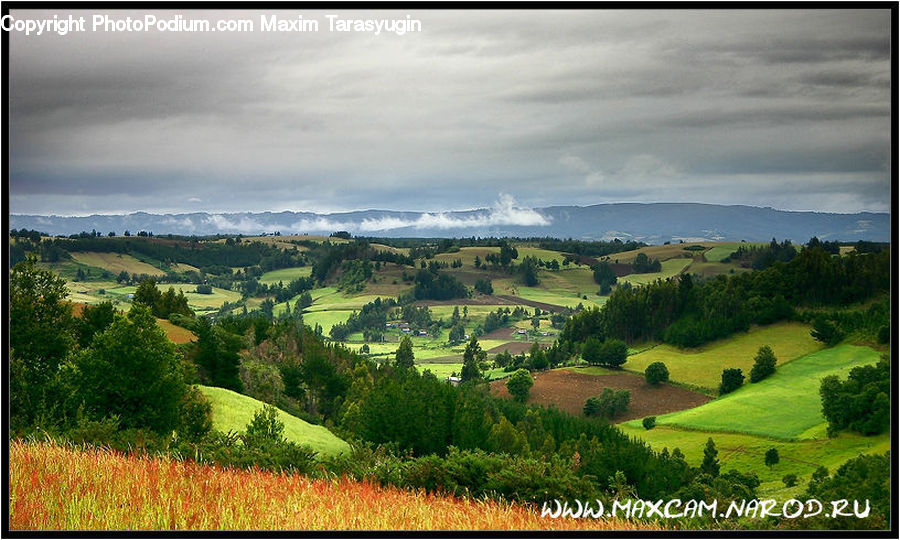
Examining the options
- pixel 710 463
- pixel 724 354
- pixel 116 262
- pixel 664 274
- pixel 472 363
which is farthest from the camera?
pixel 664 274

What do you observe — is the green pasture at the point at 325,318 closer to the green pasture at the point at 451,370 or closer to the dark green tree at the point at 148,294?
the green pasture at the point at 451,370

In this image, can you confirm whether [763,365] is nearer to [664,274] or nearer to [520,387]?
[520,387]

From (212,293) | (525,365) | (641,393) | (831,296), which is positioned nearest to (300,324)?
(212,293)

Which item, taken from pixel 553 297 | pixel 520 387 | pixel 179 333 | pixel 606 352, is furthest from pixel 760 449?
pixel 553 297

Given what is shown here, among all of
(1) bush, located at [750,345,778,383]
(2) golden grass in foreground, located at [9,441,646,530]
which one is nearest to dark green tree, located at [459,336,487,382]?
(1) bush, located at [750,345,778,383]

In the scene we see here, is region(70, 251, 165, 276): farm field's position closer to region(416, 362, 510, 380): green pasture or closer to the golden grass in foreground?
region(416, 362, 510, 380): green pasture

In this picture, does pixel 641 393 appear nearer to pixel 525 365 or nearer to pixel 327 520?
pixel 525 365
